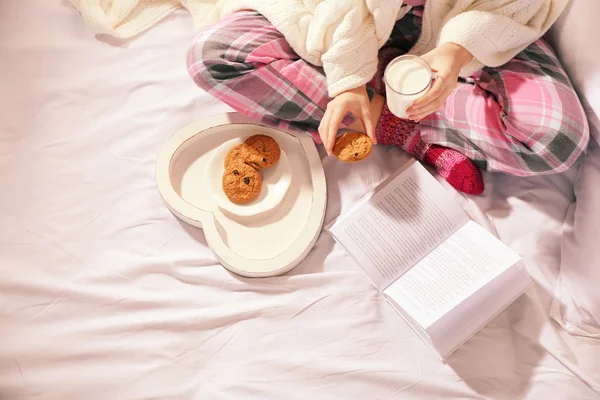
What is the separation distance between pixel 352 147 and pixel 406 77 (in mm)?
172

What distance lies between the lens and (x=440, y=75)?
834mm

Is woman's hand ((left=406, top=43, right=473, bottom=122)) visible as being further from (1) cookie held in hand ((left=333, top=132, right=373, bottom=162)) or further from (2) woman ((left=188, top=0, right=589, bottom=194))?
(1) cookie held in hand ((left=333, top=132, right=373, bottom=162))

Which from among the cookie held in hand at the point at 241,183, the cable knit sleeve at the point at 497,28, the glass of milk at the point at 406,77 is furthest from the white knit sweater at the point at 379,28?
the cookie held in hand at the point at 241,183

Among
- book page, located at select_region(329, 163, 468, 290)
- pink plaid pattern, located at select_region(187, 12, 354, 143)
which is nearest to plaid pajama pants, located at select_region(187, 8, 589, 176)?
pink plaid pattern, located at select_region(187, 12, 354, 143)

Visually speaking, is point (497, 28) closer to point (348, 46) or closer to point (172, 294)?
point (348, 46)

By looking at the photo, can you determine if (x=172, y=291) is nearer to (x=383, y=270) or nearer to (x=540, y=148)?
(x=383, y=270)

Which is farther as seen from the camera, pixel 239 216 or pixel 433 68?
pixel 239 216

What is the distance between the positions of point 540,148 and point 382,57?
0.33 metres

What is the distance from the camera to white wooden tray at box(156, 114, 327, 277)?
926mm

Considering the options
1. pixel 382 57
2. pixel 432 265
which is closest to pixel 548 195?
pixel 432 265

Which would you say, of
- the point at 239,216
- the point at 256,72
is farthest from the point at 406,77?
the point at 239,216

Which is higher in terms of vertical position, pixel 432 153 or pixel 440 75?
pixel 440 75

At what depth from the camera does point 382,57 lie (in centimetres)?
100

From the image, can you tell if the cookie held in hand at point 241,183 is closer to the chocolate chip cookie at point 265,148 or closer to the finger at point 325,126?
the chocolate chip cookie at point 265,148
